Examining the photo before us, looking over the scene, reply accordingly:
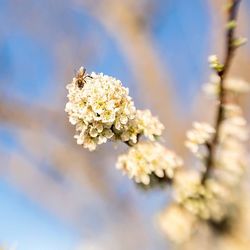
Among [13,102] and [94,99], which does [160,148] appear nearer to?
[94,99]

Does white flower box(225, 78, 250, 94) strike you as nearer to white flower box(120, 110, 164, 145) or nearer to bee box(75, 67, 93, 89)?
white flower box(120, 110, 164, 145)

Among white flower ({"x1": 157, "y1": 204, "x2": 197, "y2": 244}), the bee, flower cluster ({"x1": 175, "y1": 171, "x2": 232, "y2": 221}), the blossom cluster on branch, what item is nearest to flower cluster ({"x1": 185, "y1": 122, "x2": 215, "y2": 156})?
the blossom cluster on branch

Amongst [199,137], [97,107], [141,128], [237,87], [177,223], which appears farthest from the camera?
[177,223]

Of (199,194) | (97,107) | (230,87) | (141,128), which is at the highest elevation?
(230,87)

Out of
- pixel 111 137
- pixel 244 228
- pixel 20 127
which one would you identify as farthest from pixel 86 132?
pixel 20 127

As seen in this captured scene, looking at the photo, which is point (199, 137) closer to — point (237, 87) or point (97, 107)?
point (237, 87)

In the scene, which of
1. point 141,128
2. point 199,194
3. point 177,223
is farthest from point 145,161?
point 177,223

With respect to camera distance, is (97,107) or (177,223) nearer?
(97,107)
